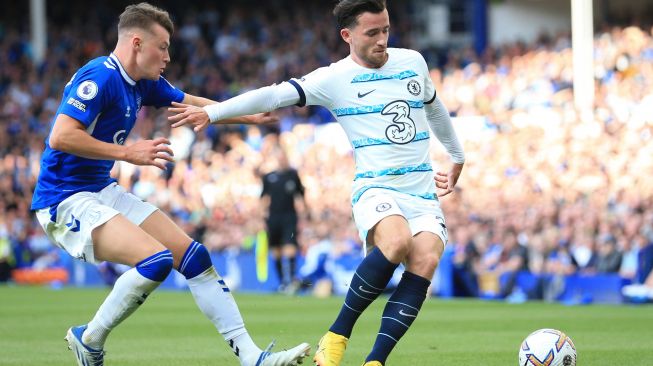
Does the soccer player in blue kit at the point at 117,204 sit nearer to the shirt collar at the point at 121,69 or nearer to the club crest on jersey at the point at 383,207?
the shirt collar at the point at 121,69

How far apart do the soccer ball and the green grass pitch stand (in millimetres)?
783

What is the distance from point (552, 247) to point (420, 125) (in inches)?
357

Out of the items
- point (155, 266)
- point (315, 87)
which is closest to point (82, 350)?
point (155, 266)

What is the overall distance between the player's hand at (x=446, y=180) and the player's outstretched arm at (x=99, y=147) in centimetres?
211

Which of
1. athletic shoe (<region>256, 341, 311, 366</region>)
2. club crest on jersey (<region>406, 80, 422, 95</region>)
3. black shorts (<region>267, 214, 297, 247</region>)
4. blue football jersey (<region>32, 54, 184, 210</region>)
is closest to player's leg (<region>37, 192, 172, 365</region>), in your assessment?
blue football jersey (<region>32, 54, 184, 210</region>)

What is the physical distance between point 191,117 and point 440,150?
47.3 feet

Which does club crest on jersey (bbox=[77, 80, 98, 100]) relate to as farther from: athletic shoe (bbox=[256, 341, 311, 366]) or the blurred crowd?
the blurred crowd

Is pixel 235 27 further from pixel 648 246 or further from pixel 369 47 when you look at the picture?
pixel 369 47

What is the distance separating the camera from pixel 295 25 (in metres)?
32.2

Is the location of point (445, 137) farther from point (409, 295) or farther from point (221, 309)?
point (221, 309)

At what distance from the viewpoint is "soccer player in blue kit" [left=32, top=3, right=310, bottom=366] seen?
22.1ft

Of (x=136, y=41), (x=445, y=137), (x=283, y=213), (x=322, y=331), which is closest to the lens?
(x=136, y=41)

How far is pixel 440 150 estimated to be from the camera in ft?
68.9

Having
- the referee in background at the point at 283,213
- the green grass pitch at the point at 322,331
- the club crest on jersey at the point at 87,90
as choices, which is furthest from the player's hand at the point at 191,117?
the referee in background at the point at 283,213
